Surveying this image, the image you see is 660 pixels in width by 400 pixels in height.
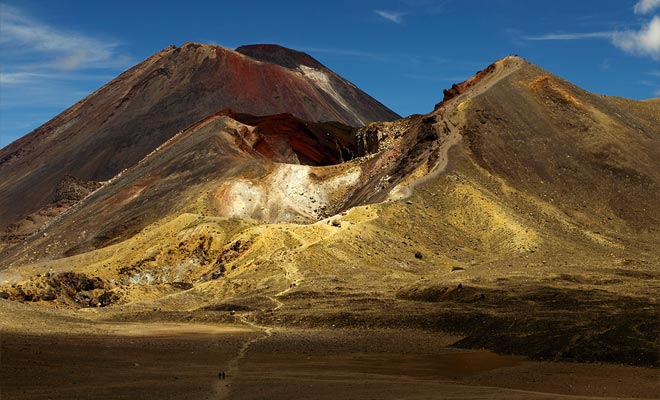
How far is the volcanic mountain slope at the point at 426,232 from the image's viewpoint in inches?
1815

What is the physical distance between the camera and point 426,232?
69875mm

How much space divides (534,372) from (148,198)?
2841 inches

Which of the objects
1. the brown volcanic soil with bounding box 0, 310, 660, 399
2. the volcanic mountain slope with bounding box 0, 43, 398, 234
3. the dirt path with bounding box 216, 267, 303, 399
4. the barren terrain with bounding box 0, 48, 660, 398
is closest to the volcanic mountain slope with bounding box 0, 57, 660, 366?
the barren terrain with bounding box 0, 48, 660, 398

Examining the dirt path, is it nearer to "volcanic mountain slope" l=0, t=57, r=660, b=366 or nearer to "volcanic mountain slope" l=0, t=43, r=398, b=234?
"volcanic mountain slope" l=0, t=57, r=660, b=366

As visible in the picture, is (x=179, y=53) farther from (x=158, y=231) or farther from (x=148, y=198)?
(x=158, y=231)

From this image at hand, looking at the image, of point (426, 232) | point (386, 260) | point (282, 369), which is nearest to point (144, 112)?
point (426, 232)

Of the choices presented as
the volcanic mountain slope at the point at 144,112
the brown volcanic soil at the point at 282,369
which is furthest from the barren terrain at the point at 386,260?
the volcanic mountain slope at the point at 144,112

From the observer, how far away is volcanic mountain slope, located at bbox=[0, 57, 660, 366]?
46.1 meters

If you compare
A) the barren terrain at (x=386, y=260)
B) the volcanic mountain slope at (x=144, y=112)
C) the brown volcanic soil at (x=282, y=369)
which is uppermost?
the volcanic mountain slope at (x=144, y=112)

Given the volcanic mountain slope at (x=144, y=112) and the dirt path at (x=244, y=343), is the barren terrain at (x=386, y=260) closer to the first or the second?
the dirt path at (x=244, y=343)

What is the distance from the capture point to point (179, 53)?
613ft

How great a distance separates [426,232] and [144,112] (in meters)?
106

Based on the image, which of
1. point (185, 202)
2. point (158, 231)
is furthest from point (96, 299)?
point (185, 202)

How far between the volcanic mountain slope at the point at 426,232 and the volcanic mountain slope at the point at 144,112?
109ft
